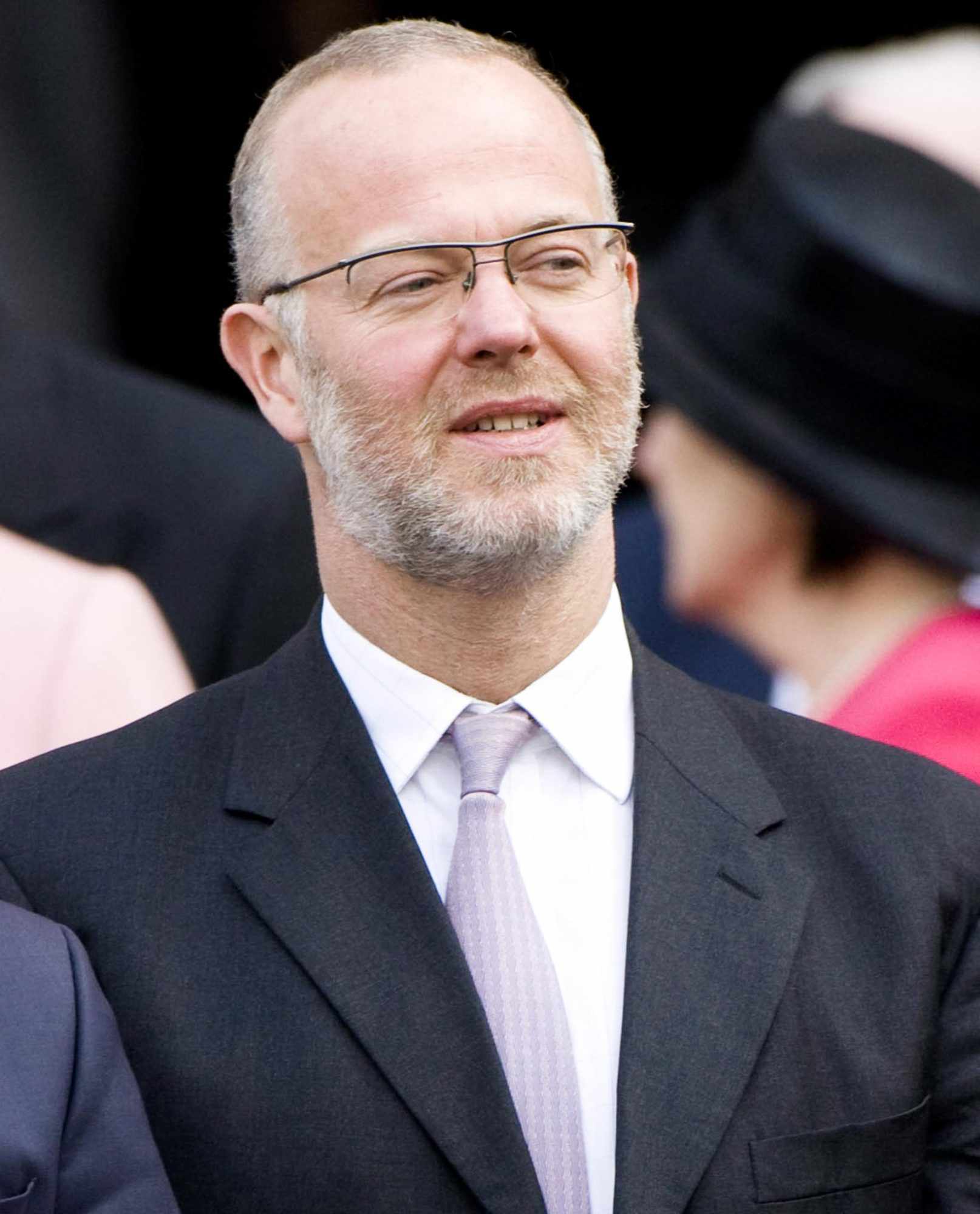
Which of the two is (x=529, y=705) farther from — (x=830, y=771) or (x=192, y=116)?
(x=192, y=116)

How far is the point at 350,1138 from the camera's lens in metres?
2.10

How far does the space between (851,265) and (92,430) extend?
1.38m

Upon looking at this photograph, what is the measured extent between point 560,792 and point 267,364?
0.72m

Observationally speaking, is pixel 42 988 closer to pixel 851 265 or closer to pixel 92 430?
pixel 92 430

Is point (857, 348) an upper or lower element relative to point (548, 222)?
lower

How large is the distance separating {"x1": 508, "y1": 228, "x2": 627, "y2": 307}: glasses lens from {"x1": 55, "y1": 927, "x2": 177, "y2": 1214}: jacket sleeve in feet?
3.30

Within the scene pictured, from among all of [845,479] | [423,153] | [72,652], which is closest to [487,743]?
[423,153]

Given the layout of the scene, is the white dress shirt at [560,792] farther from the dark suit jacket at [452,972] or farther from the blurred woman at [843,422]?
the blurred woman at [843,422]

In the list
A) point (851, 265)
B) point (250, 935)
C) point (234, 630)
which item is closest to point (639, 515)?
point (851, 265)

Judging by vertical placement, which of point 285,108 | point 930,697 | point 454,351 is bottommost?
point 930,697

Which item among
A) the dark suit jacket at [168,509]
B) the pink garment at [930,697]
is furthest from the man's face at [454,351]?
the pink garment at [930,697]

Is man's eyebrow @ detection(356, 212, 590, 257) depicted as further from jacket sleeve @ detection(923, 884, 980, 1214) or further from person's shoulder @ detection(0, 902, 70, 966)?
jacket sleeve @ detection(923, 884, 980, 1214)

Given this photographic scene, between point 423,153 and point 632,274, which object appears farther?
point 632,274

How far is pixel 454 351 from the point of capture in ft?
7.52
